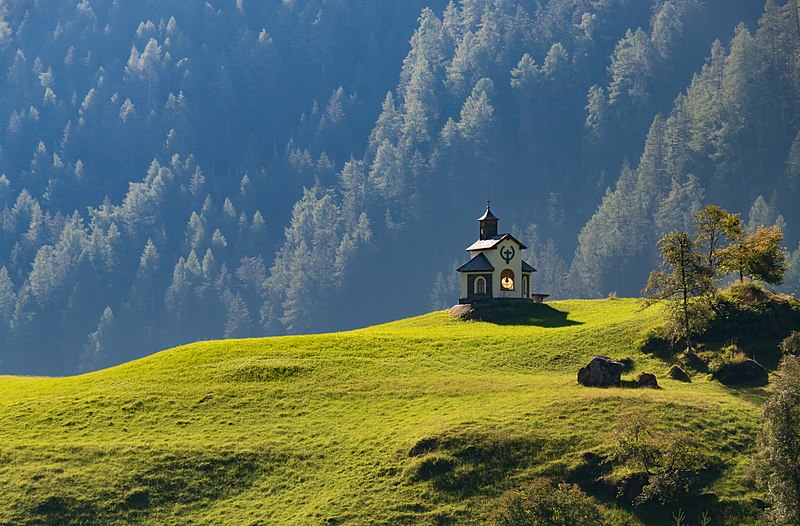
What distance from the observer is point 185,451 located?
58469 mm

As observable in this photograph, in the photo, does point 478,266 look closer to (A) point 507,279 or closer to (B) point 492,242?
(A) point 507,279

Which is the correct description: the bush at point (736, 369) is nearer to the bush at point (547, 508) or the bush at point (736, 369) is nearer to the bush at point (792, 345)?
the bush at point (792, 345)

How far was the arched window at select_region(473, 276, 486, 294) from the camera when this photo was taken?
99062 mm

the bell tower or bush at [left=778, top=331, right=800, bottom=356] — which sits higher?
the bell tower

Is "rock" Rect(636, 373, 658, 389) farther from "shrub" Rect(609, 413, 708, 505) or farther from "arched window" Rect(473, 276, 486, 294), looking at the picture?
"arched window" Rect(473, 276, 486, 294)

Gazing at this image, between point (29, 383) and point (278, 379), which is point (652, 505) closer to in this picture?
point (278, 379)

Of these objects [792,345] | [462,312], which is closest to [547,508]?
[792,345]

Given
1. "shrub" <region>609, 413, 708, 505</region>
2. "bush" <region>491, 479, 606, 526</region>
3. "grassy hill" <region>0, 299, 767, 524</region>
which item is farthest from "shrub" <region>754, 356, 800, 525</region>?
"bush" <region>491, 479, 606, 526</region>

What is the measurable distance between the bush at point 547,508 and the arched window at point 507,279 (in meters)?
50.7

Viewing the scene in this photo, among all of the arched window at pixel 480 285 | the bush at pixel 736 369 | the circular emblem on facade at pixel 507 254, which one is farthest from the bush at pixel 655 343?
the circular emblem on facade at pixel 507 254

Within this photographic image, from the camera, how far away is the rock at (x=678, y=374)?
65.4 meters

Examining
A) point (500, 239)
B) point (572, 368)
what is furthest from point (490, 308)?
point (572, 368)

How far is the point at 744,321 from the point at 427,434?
25365mm

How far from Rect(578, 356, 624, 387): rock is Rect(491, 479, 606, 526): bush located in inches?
587
